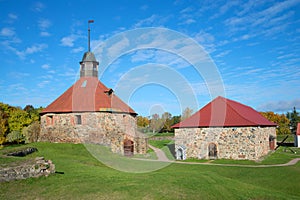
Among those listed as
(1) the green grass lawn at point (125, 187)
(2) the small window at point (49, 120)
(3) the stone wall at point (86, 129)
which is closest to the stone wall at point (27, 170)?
(1) the green grass lawn at point (125, 187)

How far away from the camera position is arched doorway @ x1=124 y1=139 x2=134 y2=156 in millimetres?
26272

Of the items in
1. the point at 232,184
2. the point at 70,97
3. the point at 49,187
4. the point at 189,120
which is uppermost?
the point at 70,97

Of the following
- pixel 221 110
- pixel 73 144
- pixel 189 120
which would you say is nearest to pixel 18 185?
pixel 73 144

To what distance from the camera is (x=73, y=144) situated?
23.4m

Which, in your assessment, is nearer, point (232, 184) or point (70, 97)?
point (232, 184)

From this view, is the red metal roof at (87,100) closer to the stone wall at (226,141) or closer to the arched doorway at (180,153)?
the arched doorway at (180,153)

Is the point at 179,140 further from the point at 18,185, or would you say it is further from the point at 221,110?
the point at 18,185

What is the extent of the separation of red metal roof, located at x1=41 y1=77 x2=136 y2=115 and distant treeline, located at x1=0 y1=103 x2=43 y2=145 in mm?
5722

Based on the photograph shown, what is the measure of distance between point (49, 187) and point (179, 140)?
17137mm

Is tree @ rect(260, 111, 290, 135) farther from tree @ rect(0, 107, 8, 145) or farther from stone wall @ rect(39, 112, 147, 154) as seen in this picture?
tree @ rect(0, 107, 8, 145)

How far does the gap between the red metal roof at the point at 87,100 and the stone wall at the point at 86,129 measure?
1.72 ft

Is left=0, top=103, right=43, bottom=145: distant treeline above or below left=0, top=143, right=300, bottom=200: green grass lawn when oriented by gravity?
above

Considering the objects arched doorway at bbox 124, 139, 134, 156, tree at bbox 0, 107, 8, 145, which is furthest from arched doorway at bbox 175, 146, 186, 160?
tree at bbox 0, 107, 8, 145

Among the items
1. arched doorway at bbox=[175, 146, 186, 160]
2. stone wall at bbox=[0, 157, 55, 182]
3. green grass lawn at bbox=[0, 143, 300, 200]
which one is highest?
stone wall at bbox=[0, 157, 55, 182]
